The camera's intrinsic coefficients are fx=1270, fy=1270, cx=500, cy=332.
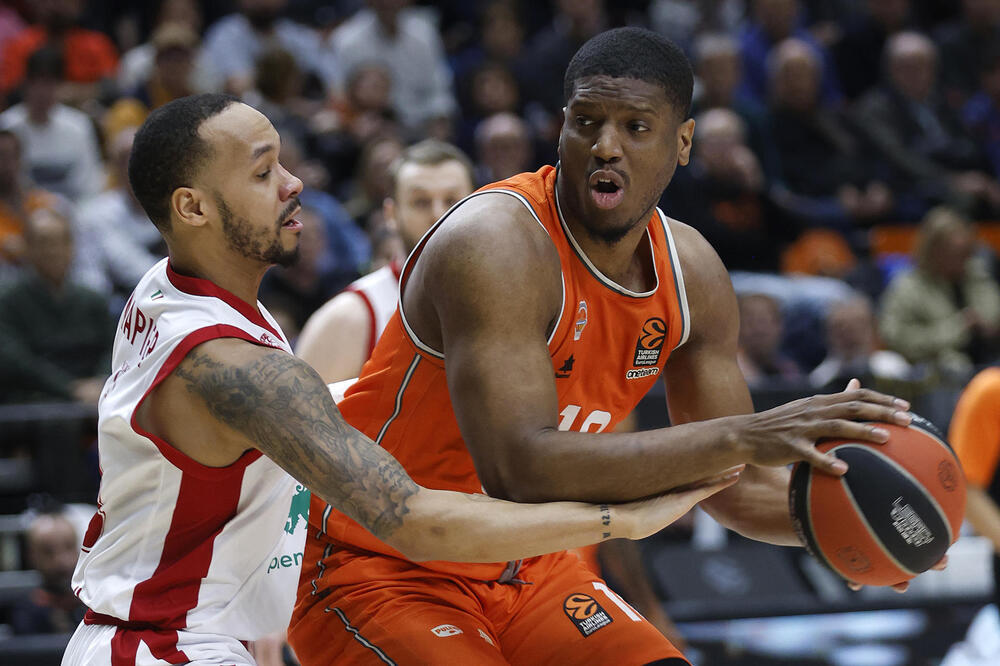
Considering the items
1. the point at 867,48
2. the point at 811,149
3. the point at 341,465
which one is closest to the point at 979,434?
the point at 341,465

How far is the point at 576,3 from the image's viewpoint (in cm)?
1020

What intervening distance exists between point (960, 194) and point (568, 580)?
293 inches

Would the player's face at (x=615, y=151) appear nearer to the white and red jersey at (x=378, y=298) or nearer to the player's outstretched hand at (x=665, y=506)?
the player's outstretched hand at (x=665, y=506)

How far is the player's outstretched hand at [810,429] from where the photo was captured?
2.71m

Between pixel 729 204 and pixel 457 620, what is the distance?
6.34 meters

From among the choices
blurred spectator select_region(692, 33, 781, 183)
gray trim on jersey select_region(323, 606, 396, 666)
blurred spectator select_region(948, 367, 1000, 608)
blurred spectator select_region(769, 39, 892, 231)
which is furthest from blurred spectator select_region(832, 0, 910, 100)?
gray trim on jersey select_region(323, 606, 396, 666)

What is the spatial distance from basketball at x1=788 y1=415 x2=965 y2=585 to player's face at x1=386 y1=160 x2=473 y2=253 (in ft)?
7.70

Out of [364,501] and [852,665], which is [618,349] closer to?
[364,501]

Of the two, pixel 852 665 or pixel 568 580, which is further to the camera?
pixel 852 665

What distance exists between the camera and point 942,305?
8.38 m

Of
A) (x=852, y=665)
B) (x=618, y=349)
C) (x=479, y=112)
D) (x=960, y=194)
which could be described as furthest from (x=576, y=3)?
(x=618, y=349)

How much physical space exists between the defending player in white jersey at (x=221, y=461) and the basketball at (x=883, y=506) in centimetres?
23

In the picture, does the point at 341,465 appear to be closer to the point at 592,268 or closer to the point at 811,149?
the point at 592,268

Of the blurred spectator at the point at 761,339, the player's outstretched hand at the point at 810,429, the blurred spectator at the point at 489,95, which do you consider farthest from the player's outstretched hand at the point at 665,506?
the blurred spectator at the point at 489,95
